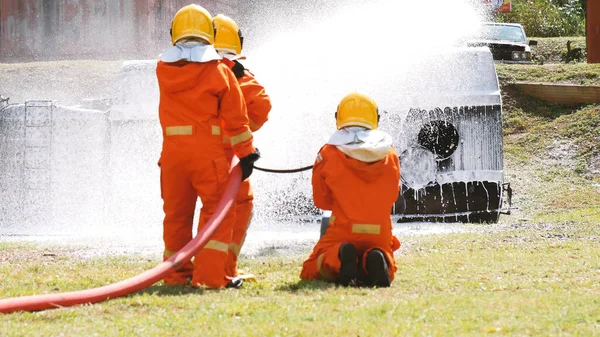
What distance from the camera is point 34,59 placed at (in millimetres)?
24891

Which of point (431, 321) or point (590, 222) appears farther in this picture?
point (590, 222)

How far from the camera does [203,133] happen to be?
574cm

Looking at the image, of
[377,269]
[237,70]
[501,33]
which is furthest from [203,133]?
[501,33]

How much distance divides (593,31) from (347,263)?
16896 mm

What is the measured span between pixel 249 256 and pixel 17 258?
6.44ft

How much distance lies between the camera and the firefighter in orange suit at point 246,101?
6.10 metres

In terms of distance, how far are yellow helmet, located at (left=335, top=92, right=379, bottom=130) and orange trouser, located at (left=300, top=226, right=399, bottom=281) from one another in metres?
0.69

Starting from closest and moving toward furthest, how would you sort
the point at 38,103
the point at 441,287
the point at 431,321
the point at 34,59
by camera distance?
1. the point at 431,321
2. the point at 441,287
3. the point at 38,103
4. the point at 34,59

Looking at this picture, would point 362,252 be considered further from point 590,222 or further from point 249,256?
point 590,222

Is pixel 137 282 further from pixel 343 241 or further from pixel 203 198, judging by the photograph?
pixel 343 241

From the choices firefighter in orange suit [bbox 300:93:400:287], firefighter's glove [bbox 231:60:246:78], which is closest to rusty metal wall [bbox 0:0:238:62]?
firefighter's glove [bbox 231:60:246:78]

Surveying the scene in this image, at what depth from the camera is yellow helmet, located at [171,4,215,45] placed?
5863mm

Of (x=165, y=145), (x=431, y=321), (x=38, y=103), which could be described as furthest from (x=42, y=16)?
(x=431, y=321)

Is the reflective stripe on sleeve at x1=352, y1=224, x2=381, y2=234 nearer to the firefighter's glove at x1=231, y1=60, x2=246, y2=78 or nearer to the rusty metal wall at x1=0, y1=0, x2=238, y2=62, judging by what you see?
the firefighter's glove at x1=231, y1=60, x2=246, y2=78
